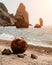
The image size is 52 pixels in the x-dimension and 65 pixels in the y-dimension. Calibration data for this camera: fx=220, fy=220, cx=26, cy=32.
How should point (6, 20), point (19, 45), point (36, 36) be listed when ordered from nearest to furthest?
point (19, 45), point (36, 36), point (6, 20)

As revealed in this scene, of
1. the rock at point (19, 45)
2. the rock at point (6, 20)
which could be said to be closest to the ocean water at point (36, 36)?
the rock at point (19, 45)

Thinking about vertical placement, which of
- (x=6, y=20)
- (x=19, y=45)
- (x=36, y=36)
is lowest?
(x=6, y=20)

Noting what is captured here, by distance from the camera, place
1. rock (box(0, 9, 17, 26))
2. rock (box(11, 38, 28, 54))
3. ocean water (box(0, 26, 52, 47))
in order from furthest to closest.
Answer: rock (box(0, 9, 17, 26)) → ocean water (box(0, 26, 52, 47)) → rock (box(11, 38, 28, 54))

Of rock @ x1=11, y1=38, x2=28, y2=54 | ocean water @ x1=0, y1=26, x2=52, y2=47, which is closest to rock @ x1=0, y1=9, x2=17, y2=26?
ocean water @ x1=0, y1=26, x2=52, y2=47

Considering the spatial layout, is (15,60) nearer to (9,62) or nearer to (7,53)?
(9,62)

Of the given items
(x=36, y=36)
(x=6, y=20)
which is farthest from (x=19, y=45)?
(x=6, y=20)

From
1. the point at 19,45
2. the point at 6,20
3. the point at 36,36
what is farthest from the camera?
the point at 6,20

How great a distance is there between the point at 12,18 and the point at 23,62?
121 metres

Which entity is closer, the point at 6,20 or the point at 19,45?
the point at 19,45

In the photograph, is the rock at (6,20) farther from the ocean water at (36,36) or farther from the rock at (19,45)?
the rock at (19,45)

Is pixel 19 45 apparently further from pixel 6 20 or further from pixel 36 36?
pixel 6 20

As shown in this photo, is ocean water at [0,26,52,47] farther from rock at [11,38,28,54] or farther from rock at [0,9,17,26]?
rock at [0,9,17,26]

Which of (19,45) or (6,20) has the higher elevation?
(19,45)

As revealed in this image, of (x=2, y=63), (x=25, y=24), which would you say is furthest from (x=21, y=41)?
(x=25, y=24)
